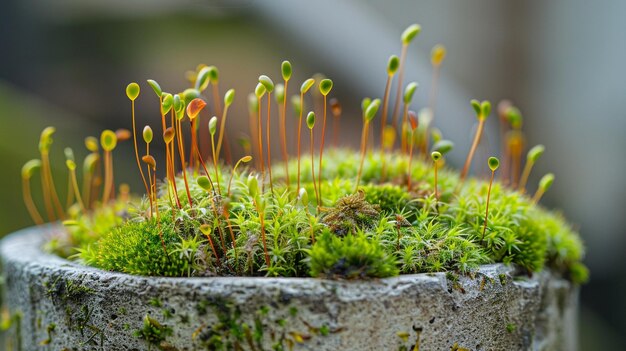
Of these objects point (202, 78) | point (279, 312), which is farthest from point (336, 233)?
point (202, 78)

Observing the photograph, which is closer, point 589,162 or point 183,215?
point 183,215

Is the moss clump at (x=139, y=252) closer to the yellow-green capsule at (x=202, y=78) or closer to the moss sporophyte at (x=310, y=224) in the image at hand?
the moss sporophyte at (x=310, y=224)

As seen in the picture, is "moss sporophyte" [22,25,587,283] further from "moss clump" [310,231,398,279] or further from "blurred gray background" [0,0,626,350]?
"blurred gray background" [0,0,626,350]

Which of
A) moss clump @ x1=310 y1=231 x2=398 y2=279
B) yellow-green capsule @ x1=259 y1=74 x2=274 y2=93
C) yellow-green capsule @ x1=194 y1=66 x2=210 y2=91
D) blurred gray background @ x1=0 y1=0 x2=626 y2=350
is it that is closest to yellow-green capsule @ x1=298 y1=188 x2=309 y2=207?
moss clump @ x1=310 y1=231 x2=398 y2=279

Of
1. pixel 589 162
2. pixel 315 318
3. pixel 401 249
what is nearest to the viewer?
pixel 315 318

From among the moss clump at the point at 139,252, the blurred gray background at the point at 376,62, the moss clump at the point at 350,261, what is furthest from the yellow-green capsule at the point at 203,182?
the blurred gray background at the point at 376,62

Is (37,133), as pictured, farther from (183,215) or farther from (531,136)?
(531,136)

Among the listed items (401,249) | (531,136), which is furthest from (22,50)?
(401,249)
